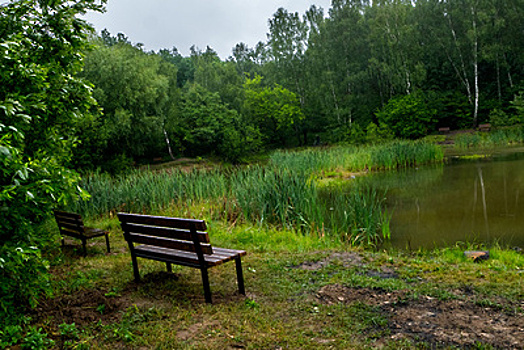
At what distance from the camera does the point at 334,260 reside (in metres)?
4.66

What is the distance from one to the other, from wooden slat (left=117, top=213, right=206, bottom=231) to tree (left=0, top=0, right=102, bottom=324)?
65 cm

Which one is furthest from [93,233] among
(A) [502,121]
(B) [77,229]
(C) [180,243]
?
(A) [502,121]

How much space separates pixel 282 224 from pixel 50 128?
4276 millimetres

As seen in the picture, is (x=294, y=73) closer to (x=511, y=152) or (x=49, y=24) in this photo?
(x=511, y=152)

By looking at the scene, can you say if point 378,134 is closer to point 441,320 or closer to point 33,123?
point 441,320

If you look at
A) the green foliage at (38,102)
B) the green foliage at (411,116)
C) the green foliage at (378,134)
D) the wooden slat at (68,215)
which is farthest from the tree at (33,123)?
the green foliage at (411,116)

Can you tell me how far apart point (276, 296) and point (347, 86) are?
1229 inches

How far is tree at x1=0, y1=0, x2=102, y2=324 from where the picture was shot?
2510 millimetres

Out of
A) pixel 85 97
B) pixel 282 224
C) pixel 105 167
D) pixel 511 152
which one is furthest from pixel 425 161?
pixel 85 97

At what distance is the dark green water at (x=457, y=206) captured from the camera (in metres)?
5.98

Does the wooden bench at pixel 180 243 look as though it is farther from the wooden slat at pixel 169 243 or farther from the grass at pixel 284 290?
the grass at pixel 284 290

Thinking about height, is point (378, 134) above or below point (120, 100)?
below

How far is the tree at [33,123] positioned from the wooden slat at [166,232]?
27.8 inches

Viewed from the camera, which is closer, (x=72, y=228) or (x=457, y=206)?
(x=72, y=228)
